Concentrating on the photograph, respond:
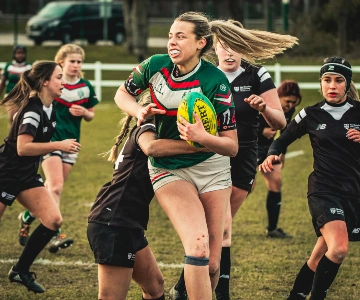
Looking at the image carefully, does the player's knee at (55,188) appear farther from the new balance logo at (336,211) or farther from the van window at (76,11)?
the van window at (76,11)

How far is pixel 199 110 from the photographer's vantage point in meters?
4.46

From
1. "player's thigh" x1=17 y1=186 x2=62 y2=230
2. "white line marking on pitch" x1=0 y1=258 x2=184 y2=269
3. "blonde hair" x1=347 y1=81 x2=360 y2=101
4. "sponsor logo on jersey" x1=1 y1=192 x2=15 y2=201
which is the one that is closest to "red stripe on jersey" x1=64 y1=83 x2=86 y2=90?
"white line marking on pitch" x1=0 y1=258 x2=184 y2=269

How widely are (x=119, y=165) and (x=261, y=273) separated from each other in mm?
2643

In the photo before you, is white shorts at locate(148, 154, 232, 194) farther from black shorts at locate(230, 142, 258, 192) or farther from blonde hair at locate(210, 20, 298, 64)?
black shorts at locate(230, 142, 258, 192)

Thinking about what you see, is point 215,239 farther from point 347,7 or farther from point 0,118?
point 347,7

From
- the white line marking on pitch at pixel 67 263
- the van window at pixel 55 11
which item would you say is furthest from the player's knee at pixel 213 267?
the van window at pixel 55 11

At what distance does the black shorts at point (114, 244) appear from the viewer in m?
4.61

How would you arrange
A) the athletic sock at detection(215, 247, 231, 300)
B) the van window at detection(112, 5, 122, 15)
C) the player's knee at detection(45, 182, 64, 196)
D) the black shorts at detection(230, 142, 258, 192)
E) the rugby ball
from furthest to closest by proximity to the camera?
the van window at detection(112, 5, 122, 15)
the player's knee at detection(45, 182, 64, 196)
the black shorts at detection(230, 142, 258, 192)
the athletic sock at detection(215, 247, 231, 300)
the rugby ball

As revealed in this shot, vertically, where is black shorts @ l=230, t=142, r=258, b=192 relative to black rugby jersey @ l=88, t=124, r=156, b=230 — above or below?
below

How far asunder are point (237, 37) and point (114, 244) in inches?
67.8

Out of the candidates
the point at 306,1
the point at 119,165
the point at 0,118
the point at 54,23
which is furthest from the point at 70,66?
the point at 306,1

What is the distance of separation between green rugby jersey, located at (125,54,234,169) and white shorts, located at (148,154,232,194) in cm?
4

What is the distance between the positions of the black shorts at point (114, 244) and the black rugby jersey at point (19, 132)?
1759mm

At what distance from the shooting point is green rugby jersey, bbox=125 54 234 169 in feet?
15.5
